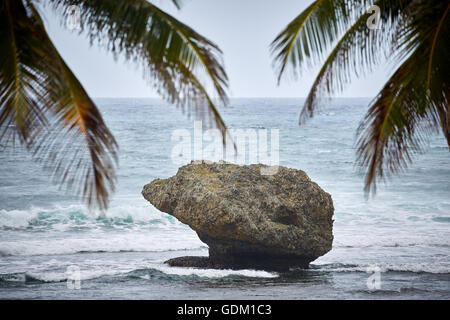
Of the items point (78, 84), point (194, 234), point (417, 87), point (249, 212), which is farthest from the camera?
point (194, 234)

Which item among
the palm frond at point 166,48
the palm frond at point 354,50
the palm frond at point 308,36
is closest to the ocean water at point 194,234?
the palm frond at point 354,50

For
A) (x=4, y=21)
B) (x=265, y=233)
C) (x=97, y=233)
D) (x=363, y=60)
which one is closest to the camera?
(x=4, y=21)

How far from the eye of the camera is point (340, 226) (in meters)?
7.71

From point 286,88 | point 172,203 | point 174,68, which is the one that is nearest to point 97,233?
point 172,203

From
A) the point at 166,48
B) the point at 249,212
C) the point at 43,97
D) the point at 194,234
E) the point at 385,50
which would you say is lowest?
the point at 194,234

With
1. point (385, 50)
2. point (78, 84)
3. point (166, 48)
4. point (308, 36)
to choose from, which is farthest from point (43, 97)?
point (385, 50)

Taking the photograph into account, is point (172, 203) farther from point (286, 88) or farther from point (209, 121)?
point (209, 121)

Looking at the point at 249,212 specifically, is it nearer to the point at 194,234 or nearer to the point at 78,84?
the point at 194,234

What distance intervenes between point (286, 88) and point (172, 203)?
1.93m

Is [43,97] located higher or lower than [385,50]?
lower

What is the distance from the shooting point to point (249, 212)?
680 centimetres

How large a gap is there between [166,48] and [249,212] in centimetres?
335

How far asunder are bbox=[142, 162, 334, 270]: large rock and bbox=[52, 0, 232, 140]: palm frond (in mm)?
2911
